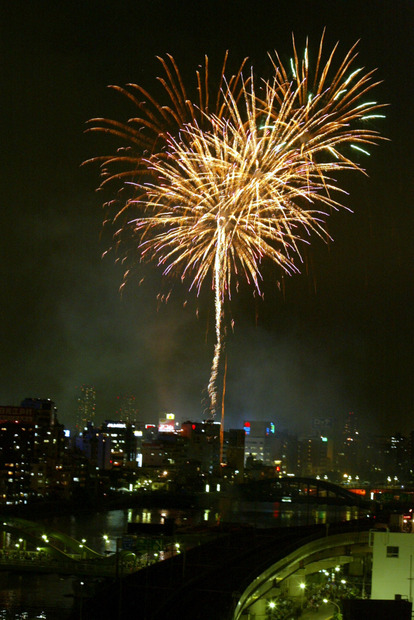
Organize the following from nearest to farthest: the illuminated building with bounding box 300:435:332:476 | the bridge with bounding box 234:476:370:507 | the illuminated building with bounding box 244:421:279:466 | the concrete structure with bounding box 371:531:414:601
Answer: the concrete structure with bounding box 371:531:414:601 → the bridge with bounding box 234:476:370:507 → the illuminated building with bounding box 300:435:332:476 → the illuminated building with bounding box 244:421:279:466

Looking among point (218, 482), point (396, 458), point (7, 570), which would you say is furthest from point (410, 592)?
point (396, 458)

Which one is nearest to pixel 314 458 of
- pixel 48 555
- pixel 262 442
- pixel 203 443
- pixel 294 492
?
pixel 262 442

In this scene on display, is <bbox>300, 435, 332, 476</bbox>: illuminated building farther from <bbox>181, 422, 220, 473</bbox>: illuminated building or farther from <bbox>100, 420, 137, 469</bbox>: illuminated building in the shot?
<bbox>100, 420, 137, 469</bbox>: illuminated building

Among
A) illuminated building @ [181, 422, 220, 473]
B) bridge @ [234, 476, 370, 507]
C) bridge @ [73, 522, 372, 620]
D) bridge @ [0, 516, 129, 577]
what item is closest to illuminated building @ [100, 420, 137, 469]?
illuminated building @ [181, 422, 220, 473]

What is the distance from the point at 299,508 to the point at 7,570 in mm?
20824

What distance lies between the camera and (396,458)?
189 feet

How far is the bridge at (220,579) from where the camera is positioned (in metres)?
5.63

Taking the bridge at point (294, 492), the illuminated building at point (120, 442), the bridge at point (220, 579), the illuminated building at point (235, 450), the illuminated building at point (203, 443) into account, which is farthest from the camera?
the illuminated building at point (235, 450)

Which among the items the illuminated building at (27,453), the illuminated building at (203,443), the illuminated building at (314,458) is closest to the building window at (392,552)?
the illuminated building at (27,453)

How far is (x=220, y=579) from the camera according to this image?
6961 millimetres

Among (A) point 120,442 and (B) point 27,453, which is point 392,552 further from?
(A) point 120,442

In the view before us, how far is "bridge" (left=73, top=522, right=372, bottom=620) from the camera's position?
5.63 m

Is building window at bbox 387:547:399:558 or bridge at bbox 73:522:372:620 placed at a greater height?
building window at bbox 387:547:399:558

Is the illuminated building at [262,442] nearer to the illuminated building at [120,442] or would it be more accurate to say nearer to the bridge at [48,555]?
the illuminated building at [120,442]
